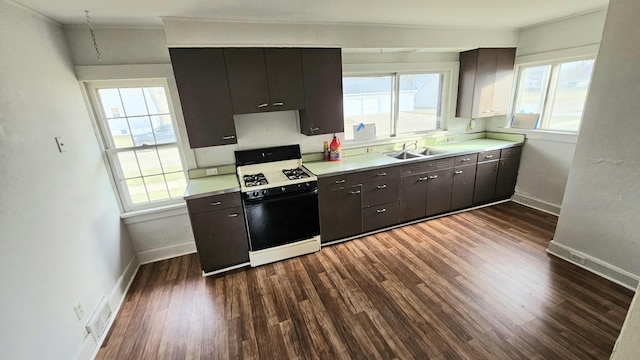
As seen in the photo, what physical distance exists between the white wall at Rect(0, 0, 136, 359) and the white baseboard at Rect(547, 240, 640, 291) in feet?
13.4

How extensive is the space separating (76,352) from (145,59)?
94.4 inches

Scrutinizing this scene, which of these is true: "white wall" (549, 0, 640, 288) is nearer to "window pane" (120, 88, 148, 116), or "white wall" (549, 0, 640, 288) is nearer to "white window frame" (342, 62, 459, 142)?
"white window frame" (342, 62, 459, 142)

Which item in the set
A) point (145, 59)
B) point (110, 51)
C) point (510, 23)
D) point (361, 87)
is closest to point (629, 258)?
point (510, 23)

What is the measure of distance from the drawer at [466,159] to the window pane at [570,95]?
1067 millimetres

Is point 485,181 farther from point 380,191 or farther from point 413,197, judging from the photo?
point 380,191

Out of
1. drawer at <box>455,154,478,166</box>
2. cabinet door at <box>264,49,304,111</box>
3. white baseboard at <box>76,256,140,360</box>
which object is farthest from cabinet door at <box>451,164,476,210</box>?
white baseboard at <box>76,256,140,360</box>

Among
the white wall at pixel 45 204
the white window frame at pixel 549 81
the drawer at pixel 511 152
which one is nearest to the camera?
the white wall at pixel 45 204

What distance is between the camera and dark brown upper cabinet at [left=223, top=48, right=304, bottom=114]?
7.95 feet

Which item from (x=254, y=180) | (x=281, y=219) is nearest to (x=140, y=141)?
(x=254, y=180)

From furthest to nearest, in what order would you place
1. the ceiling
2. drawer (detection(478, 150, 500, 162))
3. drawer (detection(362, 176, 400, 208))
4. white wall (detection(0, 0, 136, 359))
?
drawer (detection(478, 150, 500, 162)), drawer (detection(362, 176, 400, 208)), the ceiling, white wall (detection(0, 0, 136, 359))

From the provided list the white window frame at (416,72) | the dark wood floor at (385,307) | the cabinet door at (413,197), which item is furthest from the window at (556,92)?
the cabinet door at (413,197)

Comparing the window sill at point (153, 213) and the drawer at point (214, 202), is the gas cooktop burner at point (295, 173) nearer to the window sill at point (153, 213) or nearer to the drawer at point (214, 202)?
the drawer at point (214, 202)

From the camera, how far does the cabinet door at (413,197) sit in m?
3.16

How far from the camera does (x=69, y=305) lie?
175 cm
